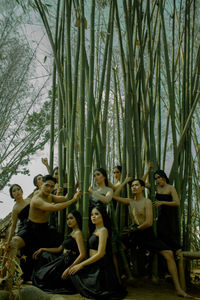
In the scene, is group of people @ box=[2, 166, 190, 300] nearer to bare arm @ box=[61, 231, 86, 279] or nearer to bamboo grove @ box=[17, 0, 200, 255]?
bare arm @ box=[61, 231, 86, 279]

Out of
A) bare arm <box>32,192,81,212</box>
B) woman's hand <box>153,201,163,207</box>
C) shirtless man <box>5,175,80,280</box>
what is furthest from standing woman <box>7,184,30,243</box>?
woman's hand <box>153,201,163,207</box>

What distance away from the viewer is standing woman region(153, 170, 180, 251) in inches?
111

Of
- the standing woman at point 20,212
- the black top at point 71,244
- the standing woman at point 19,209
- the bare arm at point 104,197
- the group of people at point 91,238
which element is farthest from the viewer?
the standing woman at point 19,209

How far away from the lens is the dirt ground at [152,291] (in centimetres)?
239

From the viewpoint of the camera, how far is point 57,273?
99.1 inches

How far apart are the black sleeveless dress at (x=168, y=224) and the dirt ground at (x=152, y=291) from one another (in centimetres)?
34

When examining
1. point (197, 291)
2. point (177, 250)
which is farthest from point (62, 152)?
point (197, 291)

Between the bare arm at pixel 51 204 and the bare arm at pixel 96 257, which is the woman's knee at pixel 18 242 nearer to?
the bare arm at pixel 51 204

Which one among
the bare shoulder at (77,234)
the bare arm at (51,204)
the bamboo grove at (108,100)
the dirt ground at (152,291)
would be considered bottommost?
the dirt ground at (152,291)

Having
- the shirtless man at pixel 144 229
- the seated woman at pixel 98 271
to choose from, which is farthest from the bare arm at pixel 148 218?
the seated woman at pixel 98 271

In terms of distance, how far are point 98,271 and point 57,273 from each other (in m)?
0.34

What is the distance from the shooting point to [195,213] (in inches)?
172

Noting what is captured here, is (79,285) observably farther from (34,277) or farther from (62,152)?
(62,152)

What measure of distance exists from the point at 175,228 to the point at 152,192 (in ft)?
1.25
